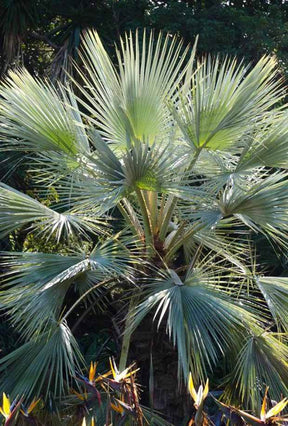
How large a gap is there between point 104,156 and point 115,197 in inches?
11.0

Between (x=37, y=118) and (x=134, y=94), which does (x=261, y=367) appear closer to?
(x=134, y=94)

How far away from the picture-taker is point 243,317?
4.54 metres

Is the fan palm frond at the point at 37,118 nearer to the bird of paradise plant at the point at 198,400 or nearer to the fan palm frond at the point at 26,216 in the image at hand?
the fan palm frond at the point at 26,216

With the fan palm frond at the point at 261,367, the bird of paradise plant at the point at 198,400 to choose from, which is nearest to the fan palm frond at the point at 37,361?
the fan palm frond at the point at 261,367

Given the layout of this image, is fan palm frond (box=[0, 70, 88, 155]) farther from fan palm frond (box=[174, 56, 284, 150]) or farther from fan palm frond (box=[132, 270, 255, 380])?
fan palm frond (box=[132, 270, 255, 380])

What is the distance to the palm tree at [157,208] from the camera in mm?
4602

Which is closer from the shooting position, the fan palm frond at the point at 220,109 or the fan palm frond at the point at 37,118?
the fan palm frond at the point at 220,109

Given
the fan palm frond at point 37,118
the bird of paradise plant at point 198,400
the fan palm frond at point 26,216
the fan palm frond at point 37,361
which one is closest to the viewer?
the bird of paradise plant at point 198,400

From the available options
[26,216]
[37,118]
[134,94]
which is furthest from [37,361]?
[134,94]

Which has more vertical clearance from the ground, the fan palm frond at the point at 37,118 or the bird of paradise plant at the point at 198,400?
the fan palm frond at the point at 37,118

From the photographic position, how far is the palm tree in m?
4.60

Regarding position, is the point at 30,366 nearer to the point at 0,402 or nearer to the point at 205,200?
the point at 0,402

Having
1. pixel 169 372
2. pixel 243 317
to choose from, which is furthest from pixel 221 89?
pixel 169 372

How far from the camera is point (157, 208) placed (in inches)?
214
